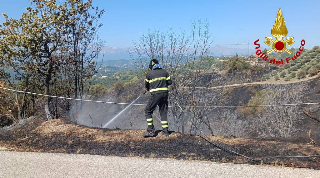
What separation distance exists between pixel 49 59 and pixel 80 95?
9.37ft

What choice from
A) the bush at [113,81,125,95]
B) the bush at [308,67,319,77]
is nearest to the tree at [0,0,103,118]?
the bush at [113,81,125,95]

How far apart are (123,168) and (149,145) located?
1518 mm

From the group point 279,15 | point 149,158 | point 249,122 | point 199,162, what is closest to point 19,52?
point 149,158

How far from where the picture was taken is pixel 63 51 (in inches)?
449

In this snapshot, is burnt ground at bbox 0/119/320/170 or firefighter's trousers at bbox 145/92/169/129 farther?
firefighter's trousers at bbox 145/92/169/129

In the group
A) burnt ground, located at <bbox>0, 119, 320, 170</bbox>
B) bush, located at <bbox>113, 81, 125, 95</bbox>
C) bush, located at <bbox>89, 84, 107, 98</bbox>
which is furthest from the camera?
bush, located at <bbox>113, 81, 125, 95</bbox>

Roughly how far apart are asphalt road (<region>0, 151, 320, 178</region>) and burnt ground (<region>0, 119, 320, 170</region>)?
1.29 ft

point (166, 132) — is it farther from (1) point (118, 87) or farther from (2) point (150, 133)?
(1) point (118, 87)

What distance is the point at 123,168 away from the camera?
5.87 m

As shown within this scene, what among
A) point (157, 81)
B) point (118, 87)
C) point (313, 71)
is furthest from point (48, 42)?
point (313, 71)

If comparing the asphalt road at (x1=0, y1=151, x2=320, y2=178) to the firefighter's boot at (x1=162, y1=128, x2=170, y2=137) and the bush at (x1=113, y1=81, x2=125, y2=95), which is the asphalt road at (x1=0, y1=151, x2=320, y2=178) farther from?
the bush at (x1=113, y1=81, x2=125, y2=95)

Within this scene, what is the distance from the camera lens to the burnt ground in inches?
254

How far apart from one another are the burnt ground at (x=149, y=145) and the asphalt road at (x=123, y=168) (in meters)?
0.39

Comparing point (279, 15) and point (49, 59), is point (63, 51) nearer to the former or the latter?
point (49, 59)
